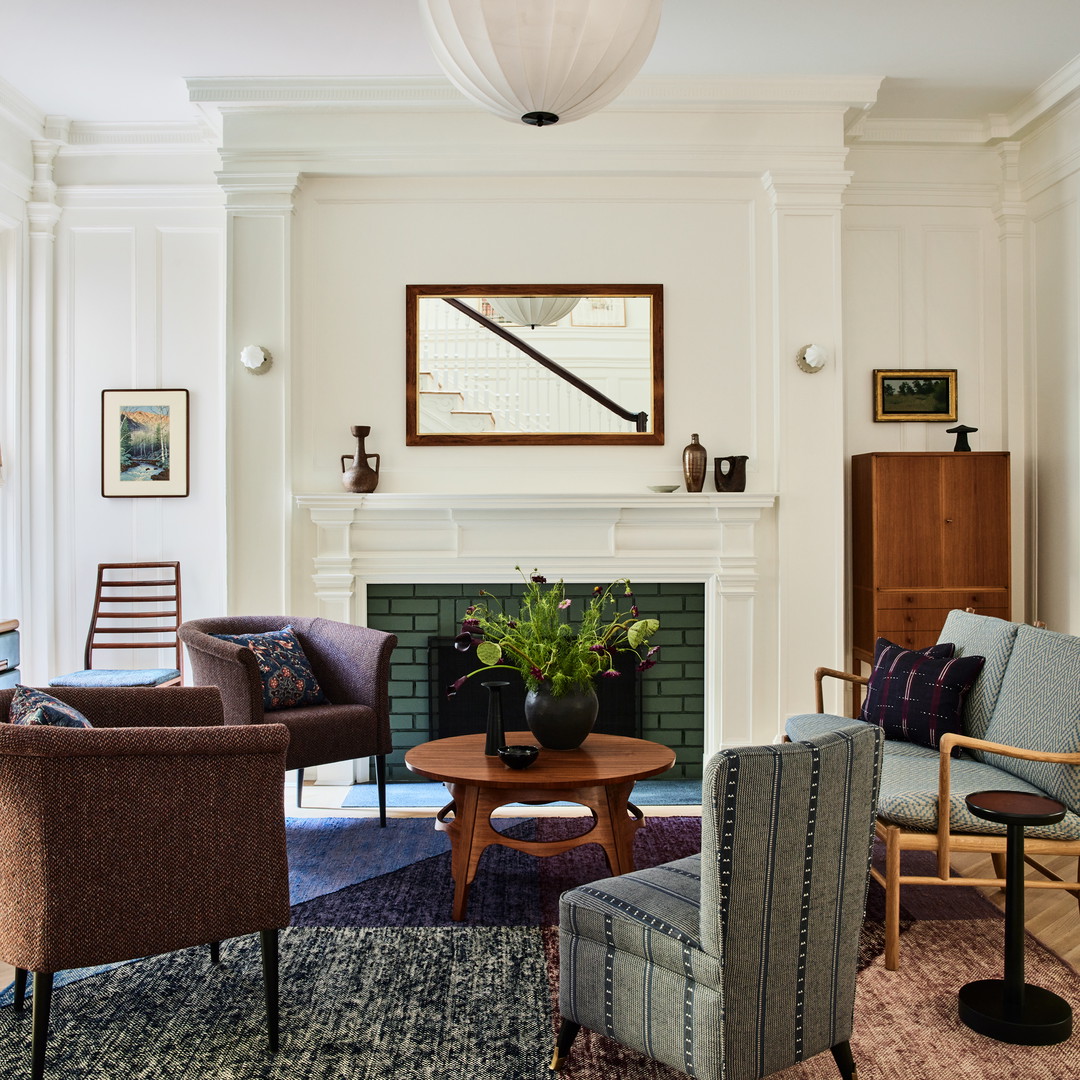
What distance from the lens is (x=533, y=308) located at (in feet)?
14.8

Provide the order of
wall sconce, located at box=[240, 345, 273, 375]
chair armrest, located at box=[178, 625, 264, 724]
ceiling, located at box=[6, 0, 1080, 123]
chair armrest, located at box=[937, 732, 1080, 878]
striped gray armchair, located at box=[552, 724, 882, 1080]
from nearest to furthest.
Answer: striped gray armchair, located at box=[552, 724, 882, 1080], chair armrest, located at box=[937, 732, 1080, 878], chair armrest, located at box=[178, 625, 264, 724], ceiling, located at box=[6, 0, 1080, 123], wall sconce, located at box=[240, 345, 273, 375]

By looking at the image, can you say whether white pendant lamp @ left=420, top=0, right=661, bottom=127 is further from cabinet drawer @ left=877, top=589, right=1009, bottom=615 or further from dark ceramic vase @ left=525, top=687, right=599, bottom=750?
cabinet drawer @ left=877, top=589, right=1009, bottom=615

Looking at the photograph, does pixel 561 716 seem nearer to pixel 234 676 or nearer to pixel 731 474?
pixel 234 676

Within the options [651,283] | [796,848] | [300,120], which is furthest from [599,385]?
[796,848]

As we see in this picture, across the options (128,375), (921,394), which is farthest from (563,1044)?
(128,375)

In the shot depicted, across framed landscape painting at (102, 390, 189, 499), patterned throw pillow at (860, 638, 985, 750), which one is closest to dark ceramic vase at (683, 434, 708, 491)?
patterned throw pillow at (860, 638, 985, 750)

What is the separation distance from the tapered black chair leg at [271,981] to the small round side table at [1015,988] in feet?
5.45

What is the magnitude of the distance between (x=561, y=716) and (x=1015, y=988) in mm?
1471

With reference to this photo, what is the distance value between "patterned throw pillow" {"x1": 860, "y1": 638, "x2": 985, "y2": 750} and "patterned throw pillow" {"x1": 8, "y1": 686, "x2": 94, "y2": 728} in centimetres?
239

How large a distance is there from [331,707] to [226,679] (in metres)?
0.44

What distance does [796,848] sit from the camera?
6.03ft

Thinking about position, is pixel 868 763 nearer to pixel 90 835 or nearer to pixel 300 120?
pixel 90 835

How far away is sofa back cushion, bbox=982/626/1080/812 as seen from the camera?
269cm

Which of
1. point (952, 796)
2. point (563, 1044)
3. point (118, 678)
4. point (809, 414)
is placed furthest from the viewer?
point (809, 414)
